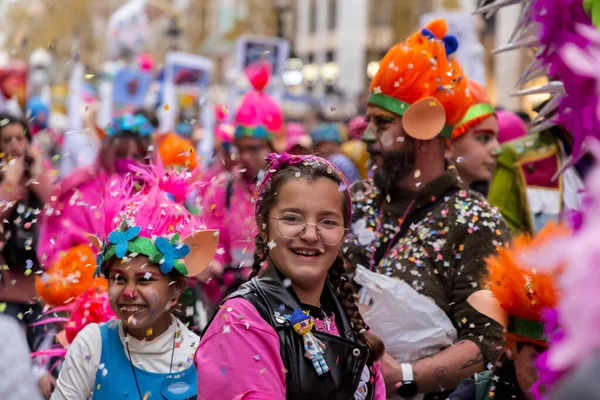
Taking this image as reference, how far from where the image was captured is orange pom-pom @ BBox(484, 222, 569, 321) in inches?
115

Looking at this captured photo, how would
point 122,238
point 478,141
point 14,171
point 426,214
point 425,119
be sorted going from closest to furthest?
point 122,238 < point 426,214 < point 425,119 < point 478,141 < point 14,171

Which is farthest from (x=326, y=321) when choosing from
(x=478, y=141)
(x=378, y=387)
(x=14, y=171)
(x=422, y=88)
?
(x=14, y=171)

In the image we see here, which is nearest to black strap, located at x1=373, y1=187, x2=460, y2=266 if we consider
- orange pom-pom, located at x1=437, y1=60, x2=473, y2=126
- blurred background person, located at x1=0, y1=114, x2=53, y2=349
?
orange pom-pom, located at x1=437, y1=60, x2=473, y2=126

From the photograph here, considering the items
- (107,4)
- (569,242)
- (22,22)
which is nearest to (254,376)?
(569,242)

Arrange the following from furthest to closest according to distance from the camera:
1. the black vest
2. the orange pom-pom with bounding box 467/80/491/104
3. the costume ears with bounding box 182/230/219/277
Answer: the orange pom-pom with bounding box 467/80/491/104, the costume ears with bounding box 182/230/219/277, the black vest

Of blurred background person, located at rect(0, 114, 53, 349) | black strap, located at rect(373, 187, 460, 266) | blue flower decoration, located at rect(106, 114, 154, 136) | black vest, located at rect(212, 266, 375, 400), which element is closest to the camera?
black vest, located at rect(212, 266, 375, 400)

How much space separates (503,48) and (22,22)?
78.0ft

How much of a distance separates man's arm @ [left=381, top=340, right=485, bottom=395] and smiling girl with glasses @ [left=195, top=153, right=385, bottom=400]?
20.9 inches

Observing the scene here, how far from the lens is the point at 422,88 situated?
3969 mm

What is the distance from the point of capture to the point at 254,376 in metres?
2.51

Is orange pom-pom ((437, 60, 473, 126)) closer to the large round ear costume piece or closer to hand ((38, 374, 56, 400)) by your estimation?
the large round ear costume piece

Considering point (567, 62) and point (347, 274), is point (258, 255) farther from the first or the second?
point (567, 62)

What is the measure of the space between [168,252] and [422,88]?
51.8 inches

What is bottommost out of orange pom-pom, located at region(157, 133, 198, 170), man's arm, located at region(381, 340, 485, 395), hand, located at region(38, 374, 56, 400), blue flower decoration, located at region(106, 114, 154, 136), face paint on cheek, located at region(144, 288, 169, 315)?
hand, located at region(38, 374, 56, 400)
